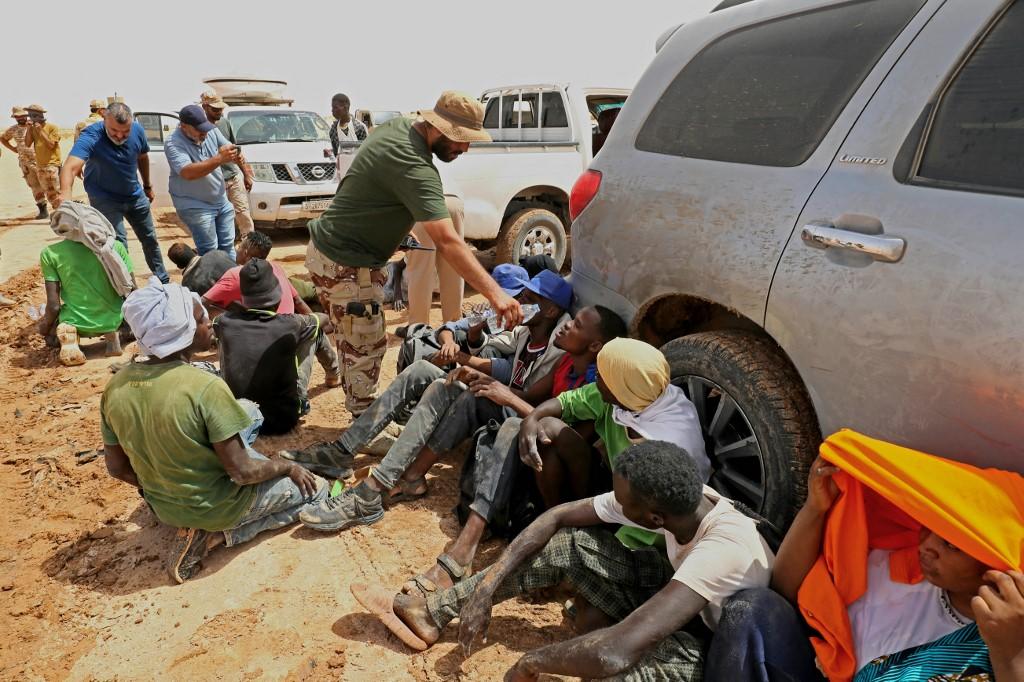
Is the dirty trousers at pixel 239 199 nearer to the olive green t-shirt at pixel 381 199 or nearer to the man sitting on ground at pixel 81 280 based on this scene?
the man sitting on ground at pixel 81 280

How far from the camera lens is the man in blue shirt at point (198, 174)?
6719 mm

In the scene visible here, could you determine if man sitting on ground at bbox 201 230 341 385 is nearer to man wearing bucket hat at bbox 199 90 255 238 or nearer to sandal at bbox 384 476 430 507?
sandal at bbox 384 476 430 507

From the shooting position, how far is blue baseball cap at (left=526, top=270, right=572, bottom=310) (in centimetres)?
380

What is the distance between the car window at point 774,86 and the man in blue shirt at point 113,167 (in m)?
5.67

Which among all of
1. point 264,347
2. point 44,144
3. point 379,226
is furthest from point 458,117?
point 44,144

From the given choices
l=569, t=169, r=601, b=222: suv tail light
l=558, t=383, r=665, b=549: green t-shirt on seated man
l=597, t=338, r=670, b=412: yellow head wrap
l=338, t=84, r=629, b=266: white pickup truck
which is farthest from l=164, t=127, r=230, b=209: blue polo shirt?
l=597, t=338, r=670, b=412: yellow head wrap

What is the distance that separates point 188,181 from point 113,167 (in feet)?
2.31

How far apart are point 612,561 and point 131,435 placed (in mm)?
2109

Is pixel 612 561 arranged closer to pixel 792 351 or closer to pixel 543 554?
pixel 543 554

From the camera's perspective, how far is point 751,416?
2.62 meters

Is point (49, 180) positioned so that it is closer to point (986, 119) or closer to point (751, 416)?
point (751, 416)

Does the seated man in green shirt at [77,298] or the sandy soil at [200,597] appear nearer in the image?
the sandy soil at [200,597]

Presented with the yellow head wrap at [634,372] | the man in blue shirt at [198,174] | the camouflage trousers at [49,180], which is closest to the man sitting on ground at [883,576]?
the yellow head wrap at [634,372]

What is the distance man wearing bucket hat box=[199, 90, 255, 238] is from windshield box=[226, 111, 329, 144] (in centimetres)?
263
